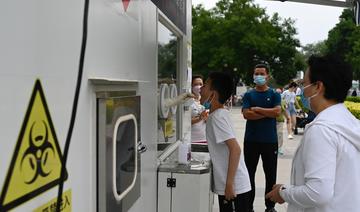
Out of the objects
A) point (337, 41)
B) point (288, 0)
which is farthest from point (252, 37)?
point (288, 0)

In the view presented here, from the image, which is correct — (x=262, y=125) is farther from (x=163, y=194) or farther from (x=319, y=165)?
(x=319, y=165)

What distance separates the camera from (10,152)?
1163 mm

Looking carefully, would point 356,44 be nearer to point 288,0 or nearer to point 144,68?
point 288,0

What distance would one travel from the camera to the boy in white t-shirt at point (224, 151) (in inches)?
127

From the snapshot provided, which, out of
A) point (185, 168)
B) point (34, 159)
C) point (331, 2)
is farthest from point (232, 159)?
point (331, 2)

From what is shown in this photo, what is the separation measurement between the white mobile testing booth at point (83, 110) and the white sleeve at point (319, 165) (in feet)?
2.83

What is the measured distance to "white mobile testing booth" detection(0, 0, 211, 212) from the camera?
3.91 feet

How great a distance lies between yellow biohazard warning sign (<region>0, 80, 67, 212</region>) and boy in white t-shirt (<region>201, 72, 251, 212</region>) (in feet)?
6.27

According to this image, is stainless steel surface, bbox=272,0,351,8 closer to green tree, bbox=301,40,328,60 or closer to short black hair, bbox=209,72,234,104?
green tree, bbox=301,40,328,60

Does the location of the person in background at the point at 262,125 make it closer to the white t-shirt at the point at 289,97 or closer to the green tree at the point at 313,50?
the green tree at the point at 313,50

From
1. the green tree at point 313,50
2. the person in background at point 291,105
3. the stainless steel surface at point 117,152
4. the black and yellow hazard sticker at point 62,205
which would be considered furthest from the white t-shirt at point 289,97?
the black and yellow hazard sticker at point 62,205

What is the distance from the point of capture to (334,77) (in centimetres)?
211

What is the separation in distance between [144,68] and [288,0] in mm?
3003

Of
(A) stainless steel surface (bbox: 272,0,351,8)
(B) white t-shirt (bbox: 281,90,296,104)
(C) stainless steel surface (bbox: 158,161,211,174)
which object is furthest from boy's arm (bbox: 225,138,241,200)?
(B) white t-shirt (bbox: 281,90,296,104)
